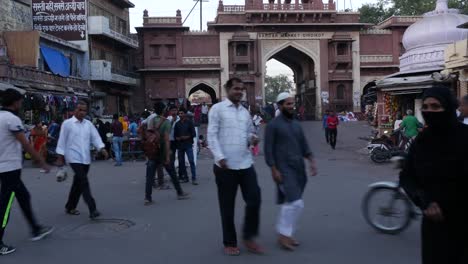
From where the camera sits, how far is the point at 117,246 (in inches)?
215

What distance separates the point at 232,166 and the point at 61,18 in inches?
1263

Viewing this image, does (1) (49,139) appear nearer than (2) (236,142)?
No

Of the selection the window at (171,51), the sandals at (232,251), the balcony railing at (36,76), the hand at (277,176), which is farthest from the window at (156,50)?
the sandals at (232,251)

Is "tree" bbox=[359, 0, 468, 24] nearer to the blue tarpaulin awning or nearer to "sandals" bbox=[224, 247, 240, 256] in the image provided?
the blue tarpaulin awning

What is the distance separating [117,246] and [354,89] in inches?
1461

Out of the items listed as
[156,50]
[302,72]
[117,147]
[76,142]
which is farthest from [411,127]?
[302,72]

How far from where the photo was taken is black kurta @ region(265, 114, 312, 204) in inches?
209

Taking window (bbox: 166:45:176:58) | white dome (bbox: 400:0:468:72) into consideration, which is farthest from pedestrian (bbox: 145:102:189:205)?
window (bbox: 166:45:176:58)

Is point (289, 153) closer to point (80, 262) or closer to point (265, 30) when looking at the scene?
point (80, 262)

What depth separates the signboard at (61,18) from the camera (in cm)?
3384

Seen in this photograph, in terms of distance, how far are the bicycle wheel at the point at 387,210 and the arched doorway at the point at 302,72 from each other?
34.2 meters

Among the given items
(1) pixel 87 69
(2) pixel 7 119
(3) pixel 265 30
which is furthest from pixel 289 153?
(3) pixel 265 30

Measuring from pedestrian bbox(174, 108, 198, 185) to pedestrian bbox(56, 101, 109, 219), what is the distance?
3486mm

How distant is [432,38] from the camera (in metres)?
19.2
